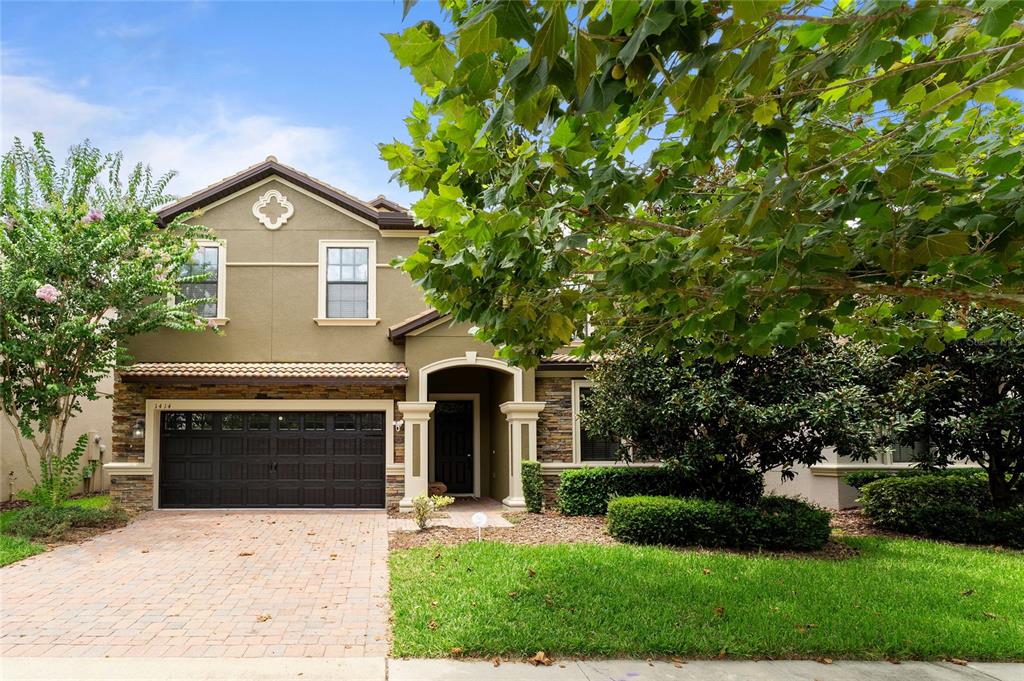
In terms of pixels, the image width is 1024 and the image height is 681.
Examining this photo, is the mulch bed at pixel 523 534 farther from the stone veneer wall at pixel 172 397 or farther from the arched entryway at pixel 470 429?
the stone veneer wall at pixel 172 397

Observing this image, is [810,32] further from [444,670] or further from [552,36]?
[444,670]

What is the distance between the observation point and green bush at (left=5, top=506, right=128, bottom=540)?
11.4m

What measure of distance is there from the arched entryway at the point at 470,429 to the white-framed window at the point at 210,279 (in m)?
4.71

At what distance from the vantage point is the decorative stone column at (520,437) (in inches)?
589

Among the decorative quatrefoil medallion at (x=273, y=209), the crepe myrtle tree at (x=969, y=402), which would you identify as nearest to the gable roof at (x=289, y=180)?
the decorative quatrefoil medallion at (x=273, y=209)

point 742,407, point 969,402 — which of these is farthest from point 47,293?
point 969,402

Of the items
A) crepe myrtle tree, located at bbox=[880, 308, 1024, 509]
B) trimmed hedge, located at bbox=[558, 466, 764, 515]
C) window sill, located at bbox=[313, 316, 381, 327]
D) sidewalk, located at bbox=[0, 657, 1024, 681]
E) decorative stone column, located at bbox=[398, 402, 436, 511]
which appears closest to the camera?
sidewalk, located at bbox=[0, 657, 1024, 681]

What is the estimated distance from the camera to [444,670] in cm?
564

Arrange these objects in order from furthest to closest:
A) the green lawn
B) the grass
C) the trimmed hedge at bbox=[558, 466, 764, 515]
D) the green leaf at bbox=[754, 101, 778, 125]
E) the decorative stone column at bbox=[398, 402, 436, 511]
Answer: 1. the decorative stone column at bbox=[398, 402, 436, 511]
2. the trimmed hedge at bbox=[558, 466, 764, 515]
3. the grass
4. the green lawn
5. the green leaf at bbox=[754, 101, 778, 125]

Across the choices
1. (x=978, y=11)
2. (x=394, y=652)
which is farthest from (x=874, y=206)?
(x=394, y=652)

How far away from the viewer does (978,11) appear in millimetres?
2984

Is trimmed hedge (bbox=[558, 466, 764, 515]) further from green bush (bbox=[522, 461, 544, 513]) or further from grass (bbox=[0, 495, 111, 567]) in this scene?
grass (bbox=[0, 495, 111, 567])

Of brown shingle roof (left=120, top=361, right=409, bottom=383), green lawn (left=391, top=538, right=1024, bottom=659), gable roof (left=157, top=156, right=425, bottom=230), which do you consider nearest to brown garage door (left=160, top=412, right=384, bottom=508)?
brown shingle roof (left=120, top=361, right=409, bottom=383)

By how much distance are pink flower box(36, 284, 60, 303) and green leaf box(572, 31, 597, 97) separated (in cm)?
1236
